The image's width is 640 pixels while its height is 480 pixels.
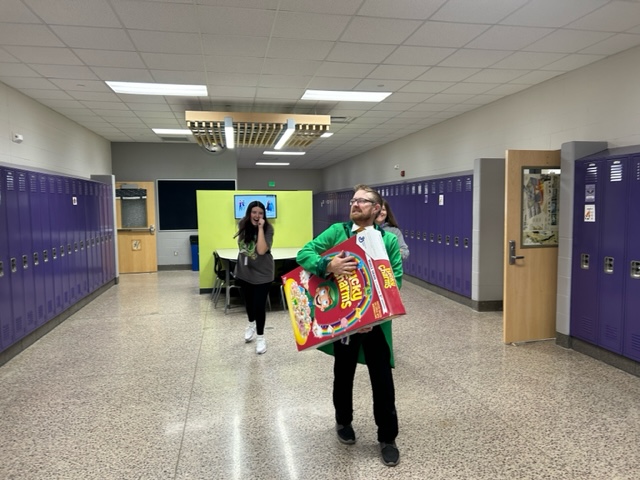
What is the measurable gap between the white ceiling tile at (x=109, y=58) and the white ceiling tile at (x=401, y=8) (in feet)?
7.40

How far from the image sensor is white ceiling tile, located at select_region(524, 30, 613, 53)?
3695mm

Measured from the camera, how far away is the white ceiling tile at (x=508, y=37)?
3658mm

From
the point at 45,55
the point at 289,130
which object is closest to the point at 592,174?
the point at 289,130

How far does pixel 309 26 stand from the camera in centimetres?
355

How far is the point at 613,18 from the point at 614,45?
66 cm

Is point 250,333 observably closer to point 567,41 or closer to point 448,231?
point 448,231

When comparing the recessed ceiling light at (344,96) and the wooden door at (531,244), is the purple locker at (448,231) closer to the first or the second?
the recessed ceiling light at (344,96)

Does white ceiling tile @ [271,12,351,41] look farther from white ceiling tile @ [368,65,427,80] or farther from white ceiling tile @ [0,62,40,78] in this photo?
white ceiling tile @ [0,62,40,78]

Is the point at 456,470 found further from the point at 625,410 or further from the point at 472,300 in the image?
the point at 472,300

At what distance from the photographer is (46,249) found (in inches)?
195

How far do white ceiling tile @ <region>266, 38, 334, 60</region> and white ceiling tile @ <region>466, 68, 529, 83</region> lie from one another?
1844 millimetres

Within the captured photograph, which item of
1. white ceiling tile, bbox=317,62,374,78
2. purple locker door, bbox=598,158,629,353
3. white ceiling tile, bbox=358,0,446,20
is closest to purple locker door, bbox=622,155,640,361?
purple locker door, bbox=598,158,629,353

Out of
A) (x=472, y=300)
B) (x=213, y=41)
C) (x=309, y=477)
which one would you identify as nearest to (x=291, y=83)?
(x=213, y=41)

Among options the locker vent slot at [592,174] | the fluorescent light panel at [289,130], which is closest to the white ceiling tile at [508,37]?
the locker vent slot at [592,174]
